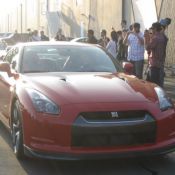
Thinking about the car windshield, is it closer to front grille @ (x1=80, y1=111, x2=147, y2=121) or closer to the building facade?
front grille @ (x1=80, y1=111, x2=147, y2=121)

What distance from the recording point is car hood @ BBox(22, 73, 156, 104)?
19.6ft

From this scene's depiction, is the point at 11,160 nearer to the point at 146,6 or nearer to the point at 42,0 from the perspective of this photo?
the point at 146,6

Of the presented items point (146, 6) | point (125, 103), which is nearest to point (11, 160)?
point (125, 103)

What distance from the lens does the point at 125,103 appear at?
5.92 m

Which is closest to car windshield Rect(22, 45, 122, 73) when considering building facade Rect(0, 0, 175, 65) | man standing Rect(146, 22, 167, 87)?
man standing Rect(146, 22, 167, 87)

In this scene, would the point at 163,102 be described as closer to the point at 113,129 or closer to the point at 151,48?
the point at 113,129

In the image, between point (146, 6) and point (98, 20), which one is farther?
point (98, 20)

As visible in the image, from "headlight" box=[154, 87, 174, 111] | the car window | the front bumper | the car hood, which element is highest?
the car window

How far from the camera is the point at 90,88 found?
20.5 ft

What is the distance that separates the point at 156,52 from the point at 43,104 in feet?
18.7

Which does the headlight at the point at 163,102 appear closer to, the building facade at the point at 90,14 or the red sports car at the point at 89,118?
the red sports car at the point at 89,118

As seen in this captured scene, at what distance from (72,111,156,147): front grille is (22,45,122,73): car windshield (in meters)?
1.68

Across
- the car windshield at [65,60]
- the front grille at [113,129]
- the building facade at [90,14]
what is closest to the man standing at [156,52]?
the car windshield at [65,60]

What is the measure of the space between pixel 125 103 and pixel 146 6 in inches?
837
